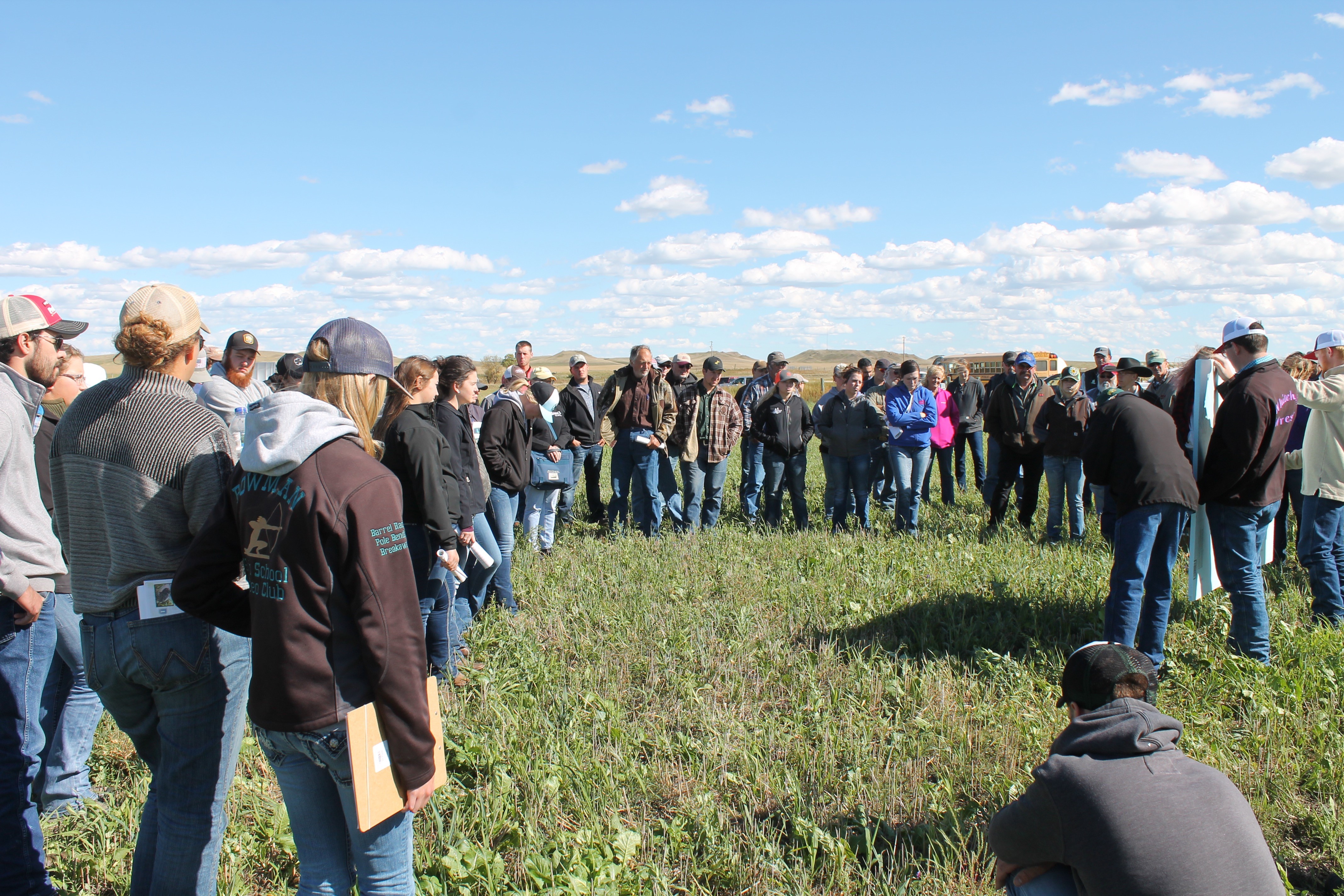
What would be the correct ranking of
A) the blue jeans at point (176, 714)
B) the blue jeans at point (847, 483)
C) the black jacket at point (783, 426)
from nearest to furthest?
the blue jeans at point (176, 714)
the blue jeans at point (847, 483)
the black jacket at point (783, 426)

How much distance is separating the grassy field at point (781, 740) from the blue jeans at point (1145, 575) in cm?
26

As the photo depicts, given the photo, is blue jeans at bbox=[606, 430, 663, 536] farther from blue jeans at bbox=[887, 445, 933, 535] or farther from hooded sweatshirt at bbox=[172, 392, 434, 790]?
hooded sweatshirt at bbox=[172, 392, 434, 790]

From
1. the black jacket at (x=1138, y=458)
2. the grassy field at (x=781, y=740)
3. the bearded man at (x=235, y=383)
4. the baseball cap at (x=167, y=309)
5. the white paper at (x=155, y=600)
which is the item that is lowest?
the grassy field at (x=781, y=740)

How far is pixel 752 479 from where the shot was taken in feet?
32.9

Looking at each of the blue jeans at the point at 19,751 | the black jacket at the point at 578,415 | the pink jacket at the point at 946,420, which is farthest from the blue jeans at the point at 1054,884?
the pink jacket at the point at 946,420

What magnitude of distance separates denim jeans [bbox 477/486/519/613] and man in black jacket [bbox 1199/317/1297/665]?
4.89 metres

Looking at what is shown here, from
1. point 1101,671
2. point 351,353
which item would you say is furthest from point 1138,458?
point 351,353

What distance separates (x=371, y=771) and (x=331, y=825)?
381 millimetres

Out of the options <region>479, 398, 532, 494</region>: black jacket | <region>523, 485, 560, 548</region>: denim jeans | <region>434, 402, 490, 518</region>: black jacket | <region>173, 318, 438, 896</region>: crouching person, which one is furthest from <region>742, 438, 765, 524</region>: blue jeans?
<region>173, 318, 438, 896</region>: crouching person

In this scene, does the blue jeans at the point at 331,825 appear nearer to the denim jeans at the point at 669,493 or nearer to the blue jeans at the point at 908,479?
the denim jeans at the point at 669,493

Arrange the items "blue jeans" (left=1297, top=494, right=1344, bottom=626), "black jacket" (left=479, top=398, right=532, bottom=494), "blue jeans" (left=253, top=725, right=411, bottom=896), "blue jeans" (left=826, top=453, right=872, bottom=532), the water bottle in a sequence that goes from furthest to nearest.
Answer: "blue jeans" (left=826, top=453, right=872, bottom=532) → "black jacket" (left=479, top=398, right=532, bottom=494) → "blue jeans" (left=1297, top=494, right=1344, bottom=626) → the water bottle → "blue jeans" (left=253, top=725, right=411, bottom=896)

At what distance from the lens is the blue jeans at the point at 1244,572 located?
4.98 m

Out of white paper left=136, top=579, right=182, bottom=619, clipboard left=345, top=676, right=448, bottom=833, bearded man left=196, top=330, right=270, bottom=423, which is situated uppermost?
bearded man left=196, top=330, right=270, bottom=423

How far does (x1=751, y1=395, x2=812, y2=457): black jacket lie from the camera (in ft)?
32.0
